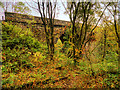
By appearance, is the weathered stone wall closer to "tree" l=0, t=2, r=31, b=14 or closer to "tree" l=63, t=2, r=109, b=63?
"tree" l=0, t=2, r=31, b=14

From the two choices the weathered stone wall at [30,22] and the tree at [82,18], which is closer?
the tree at [82,18]

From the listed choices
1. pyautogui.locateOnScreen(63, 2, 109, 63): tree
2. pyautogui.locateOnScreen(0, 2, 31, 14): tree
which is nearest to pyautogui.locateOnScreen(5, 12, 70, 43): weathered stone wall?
pyautogui.locateOnScreen(0, 2, 31, 14): tree

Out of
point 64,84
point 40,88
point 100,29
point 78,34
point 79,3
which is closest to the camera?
point 40,88

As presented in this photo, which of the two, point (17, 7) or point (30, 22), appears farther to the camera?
point (30, 22)

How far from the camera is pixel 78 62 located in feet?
16.2

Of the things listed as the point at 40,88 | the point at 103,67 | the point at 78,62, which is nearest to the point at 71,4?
the point at 78,62

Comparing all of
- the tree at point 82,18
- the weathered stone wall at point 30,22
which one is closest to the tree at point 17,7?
the weathered stone wall at point 30,22

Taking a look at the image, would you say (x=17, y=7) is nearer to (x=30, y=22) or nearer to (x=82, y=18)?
(x=30, y=22)

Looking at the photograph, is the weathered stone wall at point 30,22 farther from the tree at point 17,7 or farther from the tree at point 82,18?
the tree at point 82,18

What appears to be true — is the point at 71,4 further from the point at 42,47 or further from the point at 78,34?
the point at 42,47

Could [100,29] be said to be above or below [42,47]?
above

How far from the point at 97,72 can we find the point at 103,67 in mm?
376

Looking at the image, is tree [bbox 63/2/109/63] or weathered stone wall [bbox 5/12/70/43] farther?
weathered stone wall [bbox 5/12/70/43]

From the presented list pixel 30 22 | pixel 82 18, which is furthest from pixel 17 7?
pixel 82 18
